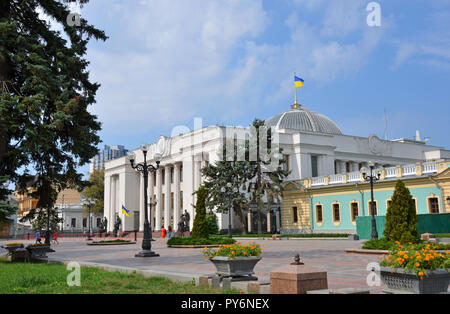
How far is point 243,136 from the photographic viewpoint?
52.6 m

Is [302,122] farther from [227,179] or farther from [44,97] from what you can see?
[44,97]

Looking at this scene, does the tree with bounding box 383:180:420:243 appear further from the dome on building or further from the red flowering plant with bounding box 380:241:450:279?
the dome on building

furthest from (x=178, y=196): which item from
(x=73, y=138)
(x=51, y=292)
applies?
(x=51, y=292)

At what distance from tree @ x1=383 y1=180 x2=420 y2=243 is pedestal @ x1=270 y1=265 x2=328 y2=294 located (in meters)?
10.5

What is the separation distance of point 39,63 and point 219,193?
1229 inches

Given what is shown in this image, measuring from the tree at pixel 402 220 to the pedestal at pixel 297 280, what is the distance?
10515 mm

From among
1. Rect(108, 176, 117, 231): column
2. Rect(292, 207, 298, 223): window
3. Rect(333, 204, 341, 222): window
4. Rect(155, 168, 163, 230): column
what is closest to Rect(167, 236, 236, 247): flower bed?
Rect(333, 204, 341, 222): window

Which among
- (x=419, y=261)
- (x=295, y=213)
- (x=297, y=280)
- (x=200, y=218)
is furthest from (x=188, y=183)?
(x=419, y=261)

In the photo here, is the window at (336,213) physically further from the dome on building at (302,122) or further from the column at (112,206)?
the column at (112,206)

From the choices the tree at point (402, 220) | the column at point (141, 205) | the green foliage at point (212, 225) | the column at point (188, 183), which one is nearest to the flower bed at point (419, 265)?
the tree at point (402, 220)

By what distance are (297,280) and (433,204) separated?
31.3 metres

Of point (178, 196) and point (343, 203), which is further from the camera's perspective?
point (178, 196)
